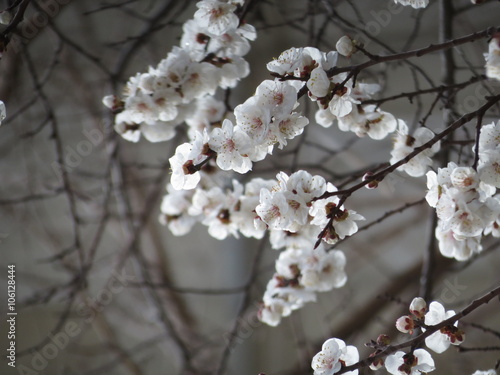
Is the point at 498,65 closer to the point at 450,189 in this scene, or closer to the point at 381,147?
the point at 450,189

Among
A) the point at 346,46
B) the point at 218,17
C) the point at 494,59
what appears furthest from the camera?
the point at 218,17

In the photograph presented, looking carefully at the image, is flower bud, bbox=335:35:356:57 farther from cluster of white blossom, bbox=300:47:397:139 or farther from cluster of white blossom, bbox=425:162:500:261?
cluster of white blossom, bbox=425:162:500:261

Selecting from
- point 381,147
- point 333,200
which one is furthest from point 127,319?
point 333,200

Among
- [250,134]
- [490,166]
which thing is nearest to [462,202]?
[490,166]

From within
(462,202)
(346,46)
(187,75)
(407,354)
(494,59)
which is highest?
(187,75)

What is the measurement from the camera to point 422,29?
2496mm

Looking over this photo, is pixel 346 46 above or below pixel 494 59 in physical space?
above

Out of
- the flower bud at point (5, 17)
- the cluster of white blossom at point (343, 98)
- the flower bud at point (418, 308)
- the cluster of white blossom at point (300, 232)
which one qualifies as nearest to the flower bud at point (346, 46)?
the cluster of white blossom at point (343, 98)

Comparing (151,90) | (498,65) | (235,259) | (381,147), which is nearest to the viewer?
(498,65)

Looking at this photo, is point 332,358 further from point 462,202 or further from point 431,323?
point 462,202

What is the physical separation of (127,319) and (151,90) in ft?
6.40

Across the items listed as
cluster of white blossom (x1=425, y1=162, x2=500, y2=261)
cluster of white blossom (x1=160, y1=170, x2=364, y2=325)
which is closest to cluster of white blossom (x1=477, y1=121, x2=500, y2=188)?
cluster of white blossom (x1=425, y1=162, x2=500, y2=261)

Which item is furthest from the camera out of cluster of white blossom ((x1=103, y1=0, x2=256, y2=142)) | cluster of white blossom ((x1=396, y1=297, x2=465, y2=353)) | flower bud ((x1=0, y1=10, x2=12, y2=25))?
cluster of white blossom ((x1=103, y1=0, x2=256, y2=142))

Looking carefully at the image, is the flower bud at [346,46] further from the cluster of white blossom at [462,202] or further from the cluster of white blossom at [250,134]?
the cluster of white blossom at [462,202]
